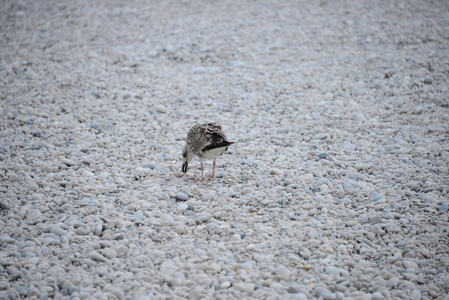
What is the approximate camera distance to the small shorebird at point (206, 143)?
6137 mm

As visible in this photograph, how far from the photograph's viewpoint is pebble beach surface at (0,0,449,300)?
461 centimetres

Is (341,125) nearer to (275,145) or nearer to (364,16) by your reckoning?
(275,145)

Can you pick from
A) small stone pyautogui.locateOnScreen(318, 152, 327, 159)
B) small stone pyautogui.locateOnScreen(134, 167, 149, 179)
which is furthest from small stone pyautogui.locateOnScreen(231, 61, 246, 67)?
small stone pyautogui.locateOnScreen(134, 167, 149, 179)

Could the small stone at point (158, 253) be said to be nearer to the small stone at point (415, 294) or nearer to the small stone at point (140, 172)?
the small stone at point (140, 172)

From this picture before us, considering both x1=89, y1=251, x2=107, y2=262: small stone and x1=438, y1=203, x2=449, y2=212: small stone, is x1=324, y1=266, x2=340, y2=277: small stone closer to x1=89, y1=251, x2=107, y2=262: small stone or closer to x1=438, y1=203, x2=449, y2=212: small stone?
x1=438, y1=203, x2=449, y2=212: small stone

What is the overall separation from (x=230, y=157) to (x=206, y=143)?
3.49ft

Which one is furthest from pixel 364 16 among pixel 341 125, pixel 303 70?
pixel 341 125

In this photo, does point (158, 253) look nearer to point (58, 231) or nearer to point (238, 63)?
point (58, 231)

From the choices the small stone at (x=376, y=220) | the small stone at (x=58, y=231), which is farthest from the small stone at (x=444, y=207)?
the small stone at (x=58, y=231)

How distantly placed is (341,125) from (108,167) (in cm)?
430

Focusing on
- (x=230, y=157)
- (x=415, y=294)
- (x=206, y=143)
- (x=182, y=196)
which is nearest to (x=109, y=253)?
(x=182, y=196)

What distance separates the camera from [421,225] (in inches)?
208

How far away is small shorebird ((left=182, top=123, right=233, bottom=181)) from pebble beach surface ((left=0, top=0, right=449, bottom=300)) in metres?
0.45

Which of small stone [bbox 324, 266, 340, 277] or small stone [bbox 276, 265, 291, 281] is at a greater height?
small stone [bbox 276, 265, 291, 281]
